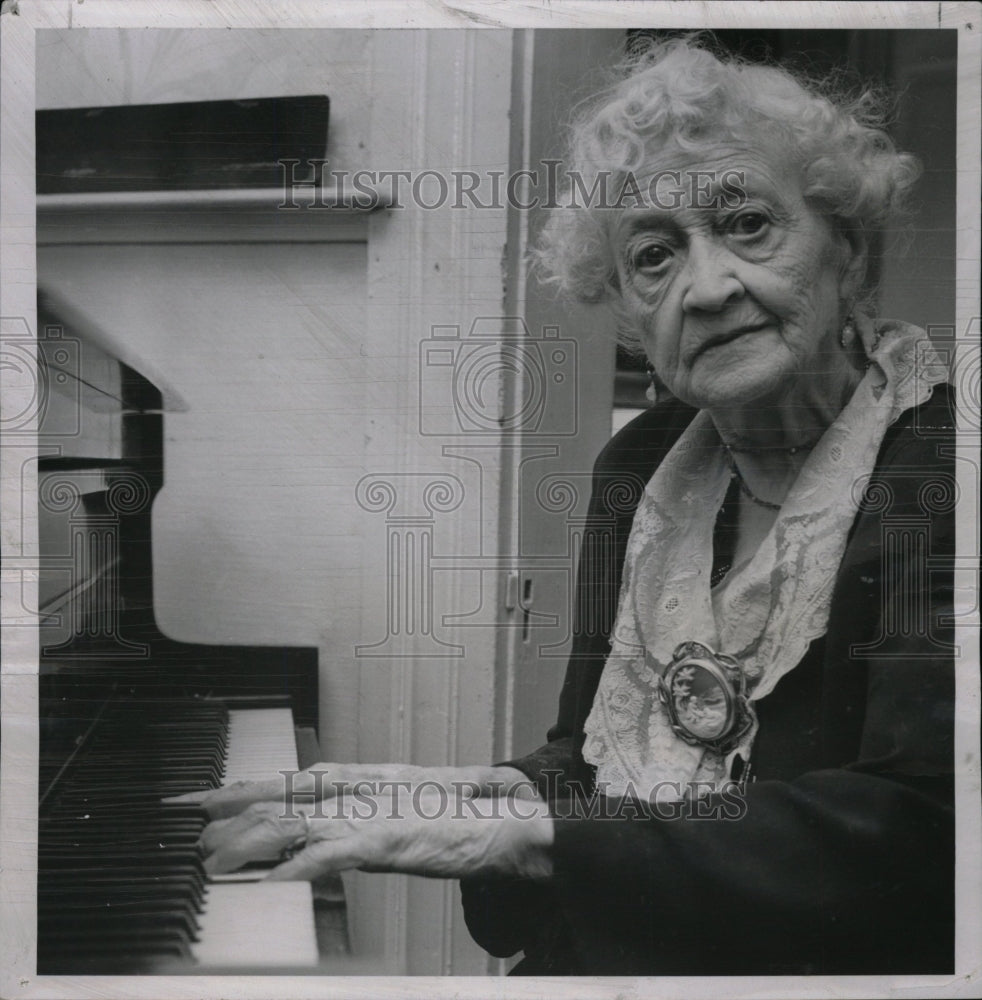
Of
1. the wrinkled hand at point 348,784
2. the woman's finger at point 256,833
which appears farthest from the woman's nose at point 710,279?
the woman's finger at point 256,833

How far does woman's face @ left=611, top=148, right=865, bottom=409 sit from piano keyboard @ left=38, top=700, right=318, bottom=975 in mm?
976

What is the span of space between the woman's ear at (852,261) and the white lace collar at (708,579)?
83 millimetres

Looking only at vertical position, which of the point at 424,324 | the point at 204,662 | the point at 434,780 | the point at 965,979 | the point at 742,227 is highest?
the point at 742,227

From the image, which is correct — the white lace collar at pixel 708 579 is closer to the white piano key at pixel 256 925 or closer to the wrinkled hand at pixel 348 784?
the wrinkled hand at pixel 348 784

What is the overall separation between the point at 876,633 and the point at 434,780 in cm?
83

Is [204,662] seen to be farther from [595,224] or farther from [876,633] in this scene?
[876,633]

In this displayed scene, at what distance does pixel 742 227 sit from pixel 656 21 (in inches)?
16.0

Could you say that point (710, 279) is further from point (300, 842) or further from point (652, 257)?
point (300, 842)

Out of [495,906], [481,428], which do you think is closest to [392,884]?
[495,906]

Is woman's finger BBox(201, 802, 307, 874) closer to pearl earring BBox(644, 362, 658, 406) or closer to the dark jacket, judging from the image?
the dark jacket

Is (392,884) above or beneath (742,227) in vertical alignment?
beneath

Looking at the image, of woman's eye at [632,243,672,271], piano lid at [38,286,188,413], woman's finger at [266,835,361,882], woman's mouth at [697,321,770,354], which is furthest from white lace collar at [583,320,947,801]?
piano lid at [38,286,188,413]

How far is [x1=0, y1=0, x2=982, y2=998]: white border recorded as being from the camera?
2.00 metres

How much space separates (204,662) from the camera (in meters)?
2.02
